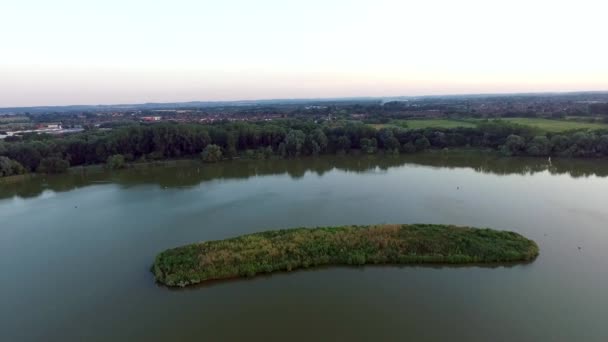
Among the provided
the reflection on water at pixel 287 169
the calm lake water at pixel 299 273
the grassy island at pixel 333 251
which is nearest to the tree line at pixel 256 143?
the reflection on water at pixel 287 169

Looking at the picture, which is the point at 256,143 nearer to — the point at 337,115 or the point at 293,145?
the point at 293,145

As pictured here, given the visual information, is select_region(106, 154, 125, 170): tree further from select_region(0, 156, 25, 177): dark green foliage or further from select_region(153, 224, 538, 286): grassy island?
select_region(153, 224, 538, 286): grassy island

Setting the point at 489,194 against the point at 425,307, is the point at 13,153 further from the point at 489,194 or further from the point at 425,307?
the point at 489,194

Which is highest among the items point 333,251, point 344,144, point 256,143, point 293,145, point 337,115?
point 337,115

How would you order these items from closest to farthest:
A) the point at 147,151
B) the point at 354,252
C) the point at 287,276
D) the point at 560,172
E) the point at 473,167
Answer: the point at 287,276 < the point at 354,252 < the point at 560,172 < the point at 473,167 < the point at 147,151

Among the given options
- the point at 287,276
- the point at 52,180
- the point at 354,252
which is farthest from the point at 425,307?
the point at 52,180

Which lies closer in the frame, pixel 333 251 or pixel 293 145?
pixel 333 251

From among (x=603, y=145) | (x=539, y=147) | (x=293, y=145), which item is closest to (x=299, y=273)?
(x=293, y=145)

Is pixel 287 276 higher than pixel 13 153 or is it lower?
lower
